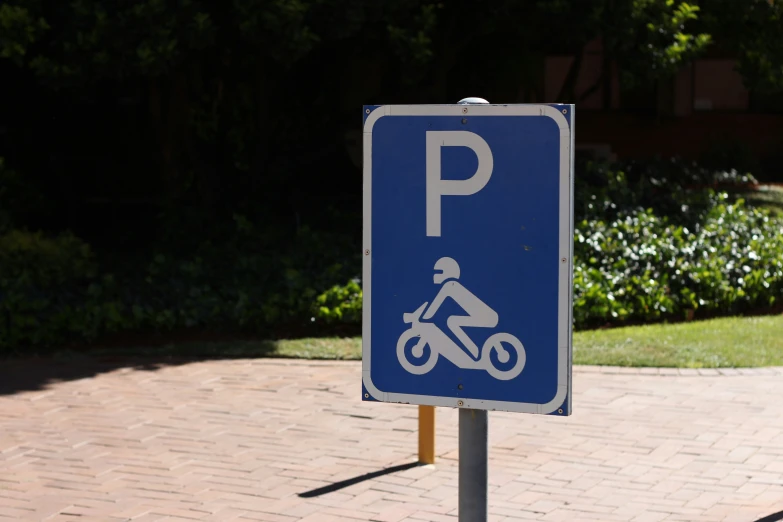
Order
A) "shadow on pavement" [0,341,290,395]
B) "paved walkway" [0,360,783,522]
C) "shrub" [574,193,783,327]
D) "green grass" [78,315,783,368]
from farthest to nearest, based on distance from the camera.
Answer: "shrub" [574,193,783,327]
"green grass" [78,315,783,368]
"shadow on pavement" [0,341,290,395]
"paved walkway" [0,360,783,522]

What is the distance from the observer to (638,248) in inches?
463

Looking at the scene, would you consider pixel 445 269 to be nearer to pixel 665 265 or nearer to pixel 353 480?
pixel 353 480

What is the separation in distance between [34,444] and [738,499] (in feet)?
13.2

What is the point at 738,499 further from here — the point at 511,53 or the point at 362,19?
the point at 511,53

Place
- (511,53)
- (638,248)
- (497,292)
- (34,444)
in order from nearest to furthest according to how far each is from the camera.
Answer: (497,292), (34,444), (638,248), (511,53)

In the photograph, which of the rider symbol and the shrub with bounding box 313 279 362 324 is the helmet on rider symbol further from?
the shrub with bounding box 313 279 362 324

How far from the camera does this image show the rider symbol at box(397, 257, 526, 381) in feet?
9.78

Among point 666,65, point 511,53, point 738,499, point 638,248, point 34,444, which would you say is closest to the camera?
point 738,499

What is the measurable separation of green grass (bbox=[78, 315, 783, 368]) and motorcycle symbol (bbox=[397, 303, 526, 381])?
6.04 meters

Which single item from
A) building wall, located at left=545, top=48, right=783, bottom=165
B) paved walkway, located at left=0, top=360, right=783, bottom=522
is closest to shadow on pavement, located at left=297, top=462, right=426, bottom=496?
paved walkway, located at left=0, top=360, right=783, bottom=522

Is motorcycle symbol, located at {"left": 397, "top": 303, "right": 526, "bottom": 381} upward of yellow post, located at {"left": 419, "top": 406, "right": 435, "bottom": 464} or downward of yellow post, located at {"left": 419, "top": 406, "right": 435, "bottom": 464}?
upward

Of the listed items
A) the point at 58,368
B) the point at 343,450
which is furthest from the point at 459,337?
the point at 58,368

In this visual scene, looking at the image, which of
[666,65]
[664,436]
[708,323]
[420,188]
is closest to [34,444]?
[664,436]

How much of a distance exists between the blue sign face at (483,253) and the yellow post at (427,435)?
3.05 metres
